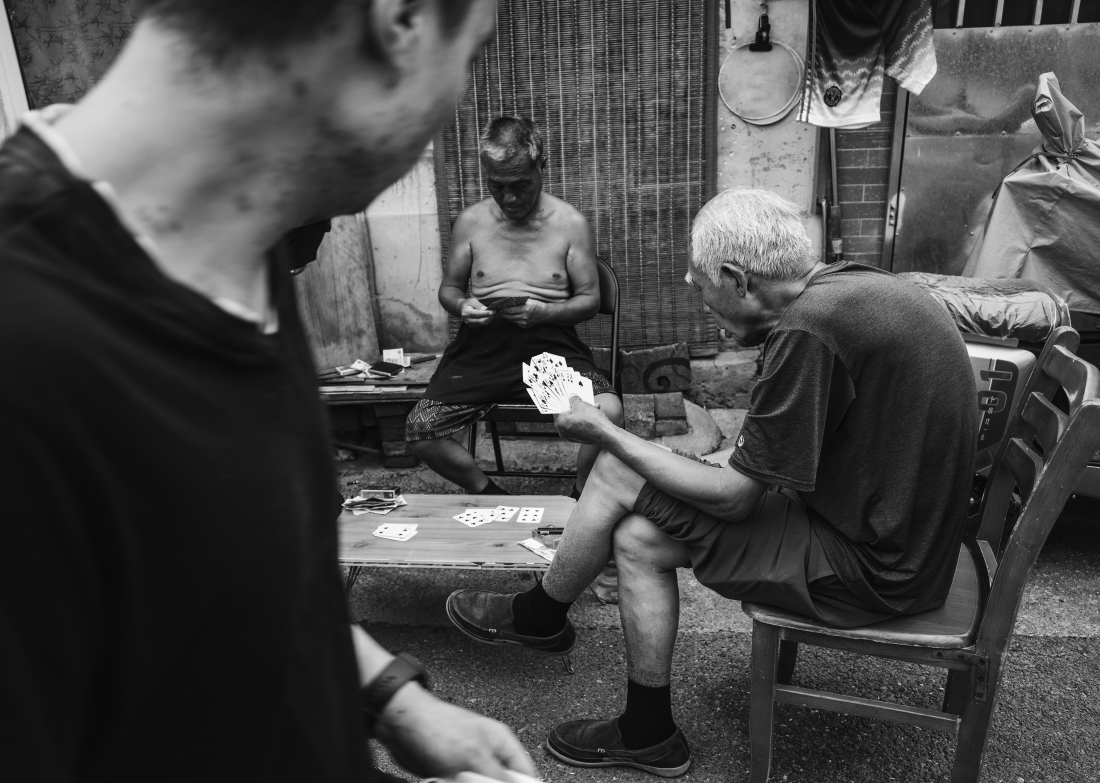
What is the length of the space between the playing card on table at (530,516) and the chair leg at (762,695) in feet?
3.82

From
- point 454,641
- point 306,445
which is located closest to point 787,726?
point 454,641

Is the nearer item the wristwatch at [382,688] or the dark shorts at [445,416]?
the wristwatch at [382,688]

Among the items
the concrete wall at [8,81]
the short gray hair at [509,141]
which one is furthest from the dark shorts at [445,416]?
the concrete wall at [8,81]

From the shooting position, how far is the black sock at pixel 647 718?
2.54 meters

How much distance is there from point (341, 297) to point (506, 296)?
1309 mm

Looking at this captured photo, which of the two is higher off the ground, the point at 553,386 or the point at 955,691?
the point at 553,386

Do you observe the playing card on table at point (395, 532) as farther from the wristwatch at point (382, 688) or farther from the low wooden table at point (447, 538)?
the wristwatch at point (382, 688)

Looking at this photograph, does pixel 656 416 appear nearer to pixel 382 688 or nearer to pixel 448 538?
pixel 448 538

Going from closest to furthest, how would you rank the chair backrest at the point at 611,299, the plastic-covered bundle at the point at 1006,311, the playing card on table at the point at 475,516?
the playing card on table at the point at 475,516 → the plastic-covered bundle at the point at 1006,311 → the chair backrest at the point at 611,299

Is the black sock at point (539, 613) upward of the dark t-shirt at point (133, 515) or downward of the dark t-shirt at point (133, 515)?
downward

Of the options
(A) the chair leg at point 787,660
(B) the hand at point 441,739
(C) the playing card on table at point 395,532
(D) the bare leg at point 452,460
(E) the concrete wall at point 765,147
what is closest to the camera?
(B) the hand at point 441,739

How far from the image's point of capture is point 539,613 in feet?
9.53

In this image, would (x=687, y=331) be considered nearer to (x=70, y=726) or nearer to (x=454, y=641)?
(x=454, y=641)

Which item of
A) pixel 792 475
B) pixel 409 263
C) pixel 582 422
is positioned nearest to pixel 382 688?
pixel 792 475
